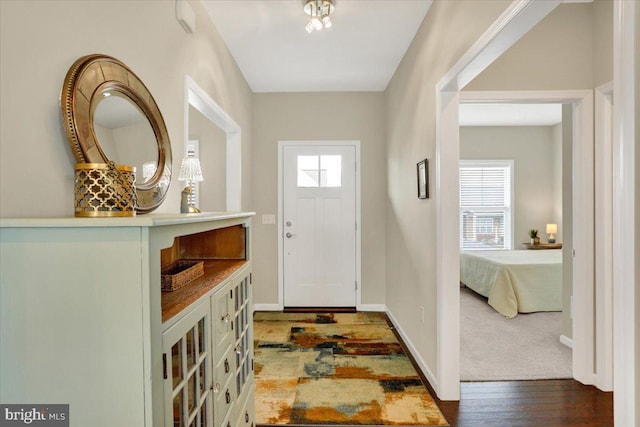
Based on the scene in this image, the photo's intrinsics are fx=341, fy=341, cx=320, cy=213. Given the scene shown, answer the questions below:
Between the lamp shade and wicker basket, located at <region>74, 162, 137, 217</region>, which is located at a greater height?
the lamp shade

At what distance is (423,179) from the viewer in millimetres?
2504

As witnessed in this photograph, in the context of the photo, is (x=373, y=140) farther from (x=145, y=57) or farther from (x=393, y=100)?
(x=145, y=57)

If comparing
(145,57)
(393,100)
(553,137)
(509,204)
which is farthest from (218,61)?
(553,137)

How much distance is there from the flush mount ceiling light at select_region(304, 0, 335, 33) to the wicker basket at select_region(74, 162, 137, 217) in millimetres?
1777

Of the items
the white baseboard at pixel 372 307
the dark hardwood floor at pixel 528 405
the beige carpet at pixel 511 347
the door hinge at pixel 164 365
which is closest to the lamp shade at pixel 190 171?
the door hinge at pixel 164 365

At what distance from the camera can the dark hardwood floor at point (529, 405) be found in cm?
197

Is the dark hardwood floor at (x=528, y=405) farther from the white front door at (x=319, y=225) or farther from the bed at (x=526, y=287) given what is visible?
the white front door at (x=319, y=225)

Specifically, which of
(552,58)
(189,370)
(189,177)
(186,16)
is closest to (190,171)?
(189,177)

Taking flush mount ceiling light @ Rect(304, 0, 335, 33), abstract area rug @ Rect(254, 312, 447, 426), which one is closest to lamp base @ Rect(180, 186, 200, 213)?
abstract area rug @ Rect(254, 312, 447, 426)

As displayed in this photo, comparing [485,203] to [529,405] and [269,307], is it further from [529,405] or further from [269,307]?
[529,405]

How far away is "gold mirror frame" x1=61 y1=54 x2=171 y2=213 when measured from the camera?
1.10m

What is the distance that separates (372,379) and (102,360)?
6.73 feet

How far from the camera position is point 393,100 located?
144 inches

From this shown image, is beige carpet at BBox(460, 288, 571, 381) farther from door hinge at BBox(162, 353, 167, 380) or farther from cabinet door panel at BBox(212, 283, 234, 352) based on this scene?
door hinge at BBox(162, 353, 167, 380)
